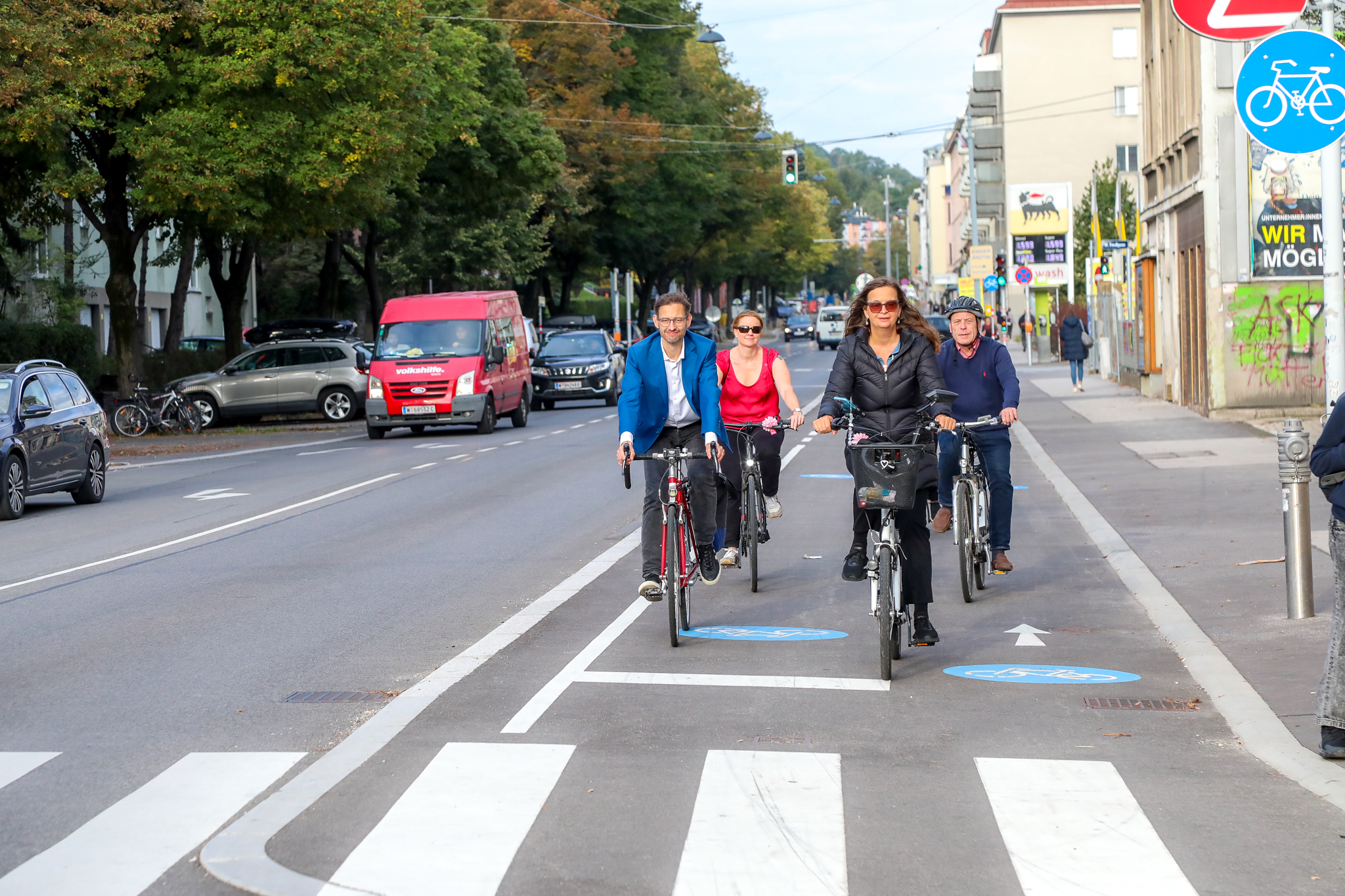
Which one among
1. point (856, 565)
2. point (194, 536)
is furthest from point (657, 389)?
point (194, 536)

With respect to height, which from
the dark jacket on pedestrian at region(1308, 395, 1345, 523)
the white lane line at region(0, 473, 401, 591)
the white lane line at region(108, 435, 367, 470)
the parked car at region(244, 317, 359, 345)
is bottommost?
the white lane line at region(0, 473, 401, 591)

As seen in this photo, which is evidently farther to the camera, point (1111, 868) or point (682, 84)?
point (682, 84)

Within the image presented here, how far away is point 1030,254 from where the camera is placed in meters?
69.1

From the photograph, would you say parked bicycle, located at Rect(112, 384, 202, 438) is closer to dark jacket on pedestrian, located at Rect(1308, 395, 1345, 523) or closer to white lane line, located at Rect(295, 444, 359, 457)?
white lane line, located at Rect(295, 444, 359, 457)

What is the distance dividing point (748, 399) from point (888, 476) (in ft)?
11.4

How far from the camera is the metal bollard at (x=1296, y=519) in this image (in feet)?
29.5

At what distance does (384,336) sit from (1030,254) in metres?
43.9

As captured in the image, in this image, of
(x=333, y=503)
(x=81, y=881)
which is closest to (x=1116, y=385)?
(x=333, y=503)

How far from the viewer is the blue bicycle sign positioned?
9.16 metres

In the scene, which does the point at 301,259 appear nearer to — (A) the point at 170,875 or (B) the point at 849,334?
(B) the point at 849,334

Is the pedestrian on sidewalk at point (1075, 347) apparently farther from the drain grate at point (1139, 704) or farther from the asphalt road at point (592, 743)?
the drain grate at point (1139, 704)

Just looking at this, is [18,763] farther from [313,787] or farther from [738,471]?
[738,471]

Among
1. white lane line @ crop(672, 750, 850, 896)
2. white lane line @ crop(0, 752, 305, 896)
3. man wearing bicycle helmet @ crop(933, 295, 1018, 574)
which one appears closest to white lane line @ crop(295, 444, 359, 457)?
man wearing bicycle helmet @ crop(933, 295, 1018, 574)

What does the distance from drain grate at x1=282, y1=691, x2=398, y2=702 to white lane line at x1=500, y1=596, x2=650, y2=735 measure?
0.70 m
